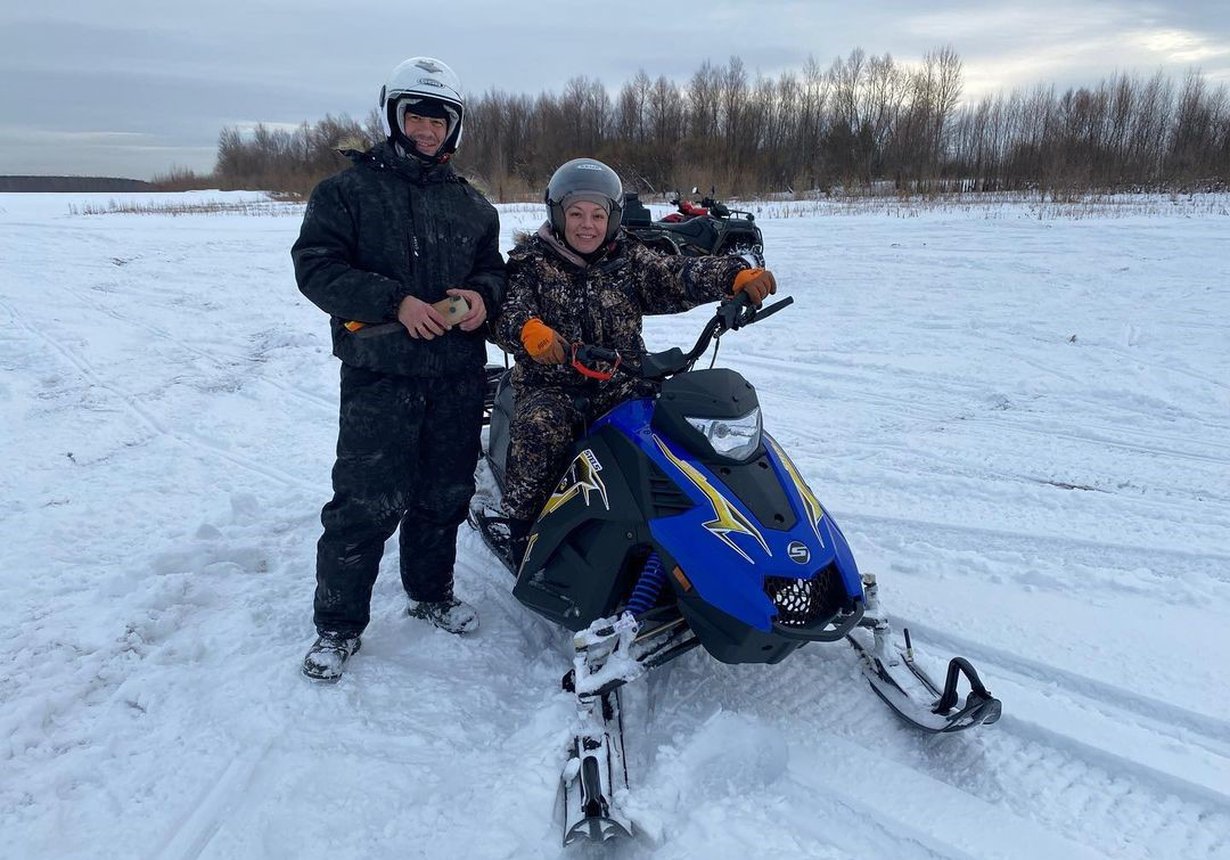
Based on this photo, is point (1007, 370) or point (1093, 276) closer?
point (1007, 370)

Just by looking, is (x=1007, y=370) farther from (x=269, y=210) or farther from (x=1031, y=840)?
(x=269, y=210)

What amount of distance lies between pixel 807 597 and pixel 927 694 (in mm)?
599

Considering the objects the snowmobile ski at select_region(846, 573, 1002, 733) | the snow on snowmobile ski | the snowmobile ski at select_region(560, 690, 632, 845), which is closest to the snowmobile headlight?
the snow on snowmobile ski

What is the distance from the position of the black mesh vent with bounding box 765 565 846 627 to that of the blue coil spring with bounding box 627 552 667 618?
1.46 feet

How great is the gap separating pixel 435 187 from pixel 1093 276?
28.2 feet

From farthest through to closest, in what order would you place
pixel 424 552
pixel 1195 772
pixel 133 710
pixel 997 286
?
pixel 997 286, pixel 424 552, pixel 133 710, pixel 1195 772

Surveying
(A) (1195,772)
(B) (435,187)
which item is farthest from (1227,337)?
(B) (435,187)

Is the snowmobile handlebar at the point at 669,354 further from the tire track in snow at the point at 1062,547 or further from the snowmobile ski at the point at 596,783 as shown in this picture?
the tire track in snow at the point at 1062,547

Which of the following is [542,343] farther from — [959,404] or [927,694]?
[959,404]

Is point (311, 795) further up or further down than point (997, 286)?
further down

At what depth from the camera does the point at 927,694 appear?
244 centimetres

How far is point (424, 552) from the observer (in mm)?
3123

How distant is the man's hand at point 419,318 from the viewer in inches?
102

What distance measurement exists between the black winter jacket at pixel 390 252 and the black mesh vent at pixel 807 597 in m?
1.42
